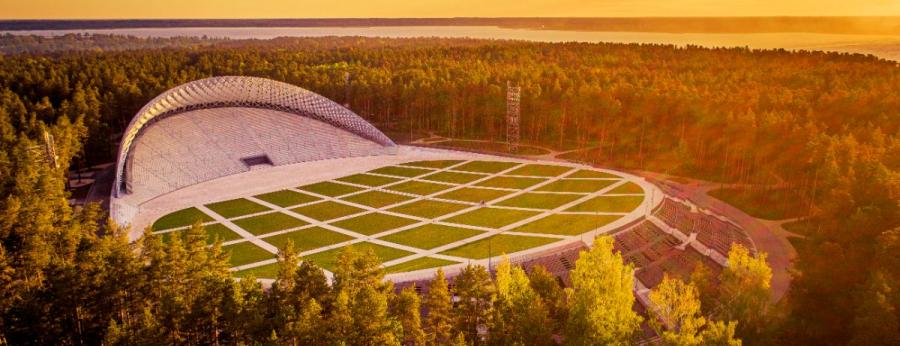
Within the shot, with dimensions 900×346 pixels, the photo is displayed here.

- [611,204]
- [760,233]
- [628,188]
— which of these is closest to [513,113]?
[628,188]

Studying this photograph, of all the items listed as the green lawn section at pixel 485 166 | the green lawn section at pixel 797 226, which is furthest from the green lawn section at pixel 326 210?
the green lawn section at pixel 797 226

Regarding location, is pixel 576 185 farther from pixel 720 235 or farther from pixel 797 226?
pixel 797 226

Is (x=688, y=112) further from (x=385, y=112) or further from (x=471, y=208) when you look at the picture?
(x=385, y=112)

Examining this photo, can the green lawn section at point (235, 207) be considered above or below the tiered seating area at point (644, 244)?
above

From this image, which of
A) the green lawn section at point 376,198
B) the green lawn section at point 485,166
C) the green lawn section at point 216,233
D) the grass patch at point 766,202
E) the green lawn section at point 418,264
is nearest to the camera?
the green lawn section at point 418,264

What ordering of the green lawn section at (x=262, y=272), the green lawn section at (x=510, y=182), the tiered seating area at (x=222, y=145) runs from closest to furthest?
the green lawn section at (x=262, y=272)
the green lawn section at (x=510, y=182)
the tiered seating area at (x=222, y=145)

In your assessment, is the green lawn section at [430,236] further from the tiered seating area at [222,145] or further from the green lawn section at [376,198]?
the tiered seating area at [222,145]

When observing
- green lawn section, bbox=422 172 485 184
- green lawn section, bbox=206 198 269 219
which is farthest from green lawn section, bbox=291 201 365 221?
green lawn section, bbox=422 172 485 184

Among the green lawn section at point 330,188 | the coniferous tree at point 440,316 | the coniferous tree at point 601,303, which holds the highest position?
the coniferous tree at point 601,303
